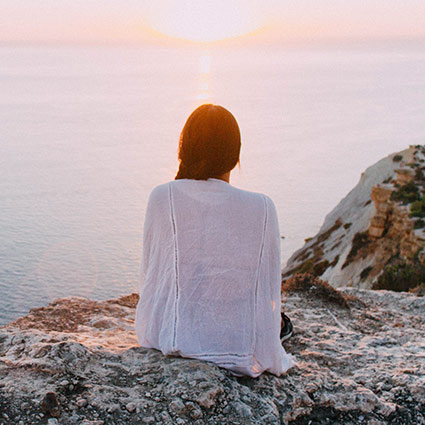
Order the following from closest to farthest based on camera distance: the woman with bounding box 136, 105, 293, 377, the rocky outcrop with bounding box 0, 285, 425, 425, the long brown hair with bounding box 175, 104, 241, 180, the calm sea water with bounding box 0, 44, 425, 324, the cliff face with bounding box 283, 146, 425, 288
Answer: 1. the rocky outcrop with bounding box 0, 285, 425, 425
2. the long brown hair with bounding box 175, 104, 241, 180
3. the woman with bounding box 136, 105, 293, 377
4. the cliff face with bounding box 283, 146, 425, 288
5. the calm sea water with bounding box 0, 44, 425, 324

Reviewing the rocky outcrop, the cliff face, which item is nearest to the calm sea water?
the cliff face

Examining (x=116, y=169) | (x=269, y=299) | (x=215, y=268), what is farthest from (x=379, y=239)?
(x=116, y=169)

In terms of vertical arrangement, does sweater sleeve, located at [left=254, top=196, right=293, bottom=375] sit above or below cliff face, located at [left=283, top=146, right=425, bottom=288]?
above

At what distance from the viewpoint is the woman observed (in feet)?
14.5

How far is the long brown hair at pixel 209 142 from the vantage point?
432cm

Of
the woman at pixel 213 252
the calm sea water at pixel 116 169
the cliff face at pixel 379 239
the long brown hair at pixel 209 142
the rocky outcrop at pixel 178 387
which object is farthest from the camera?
the calm sea water at pixel 116 169

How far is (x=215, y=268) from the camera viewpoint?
4473mm

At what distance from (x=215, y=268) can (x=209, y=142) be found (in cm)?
100

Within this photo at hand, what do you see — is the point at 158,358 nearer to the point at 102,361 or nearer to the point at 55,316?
the point at 102,361

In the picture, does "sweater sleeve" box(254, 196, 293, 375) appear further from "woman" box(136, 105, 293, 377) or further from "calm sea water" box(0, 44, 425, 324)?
"calm sea water" box(0, 44, 425, 324)

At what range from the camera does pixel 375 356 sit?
641 cm

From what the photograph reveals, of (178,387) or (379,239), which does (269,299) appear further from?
(379,239)

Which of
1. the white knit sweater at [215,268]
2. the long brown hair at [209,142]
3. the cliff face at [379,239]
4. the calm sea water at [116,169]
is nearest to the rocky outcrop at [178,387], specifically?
the white knit sweater at [215,268]

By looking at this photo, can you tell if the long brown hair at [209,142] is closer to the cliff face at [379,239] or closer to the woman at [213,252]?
the woman at [213,252]
